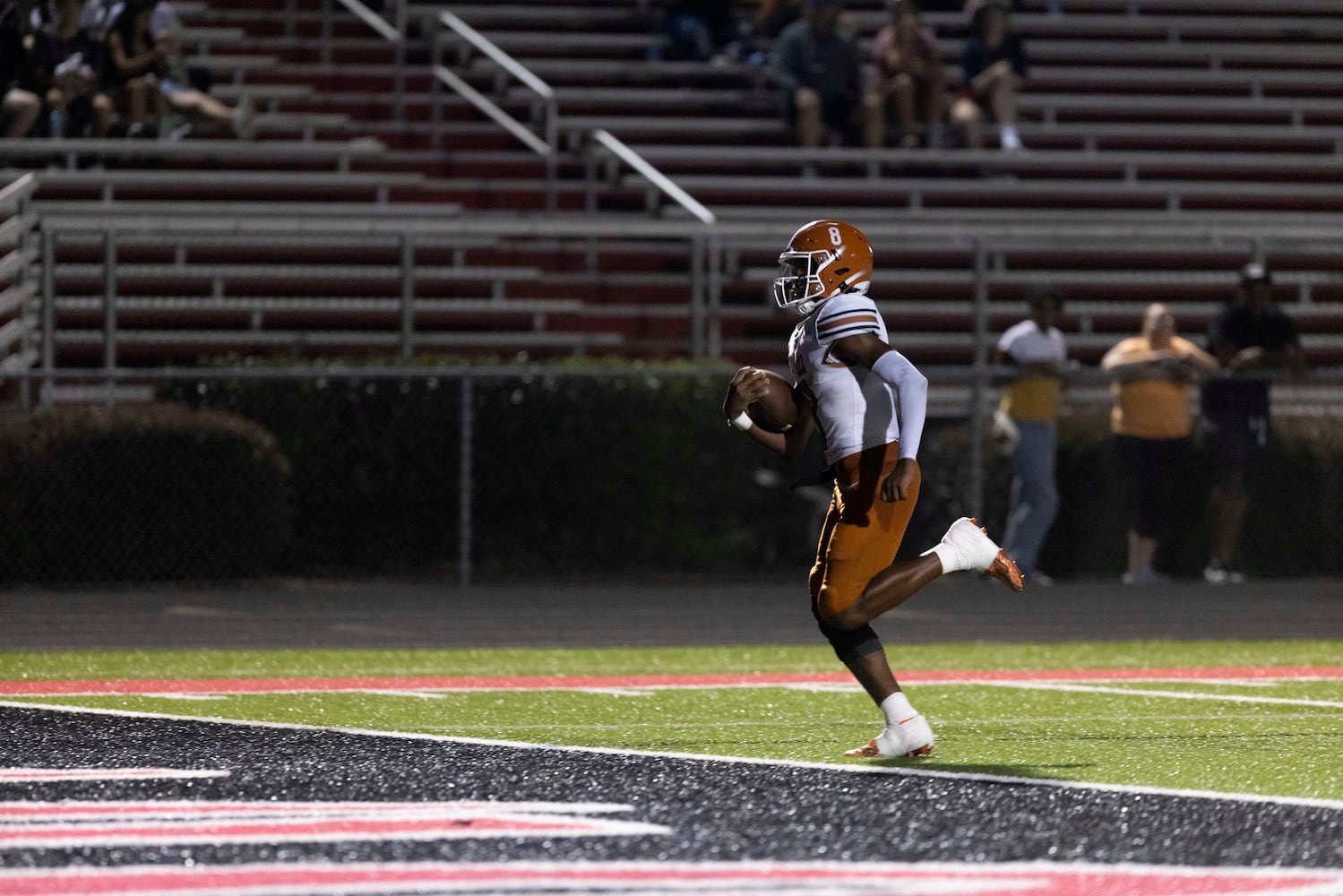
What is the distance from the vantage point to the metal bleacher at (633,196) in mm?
17078

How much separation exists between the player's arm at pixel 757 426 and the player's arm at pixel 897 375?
0.26m

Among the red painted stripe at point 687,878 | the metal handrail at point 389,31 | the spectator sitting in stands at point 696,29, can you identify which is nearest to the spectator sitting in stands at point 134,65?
the metal handrail at point 389,31

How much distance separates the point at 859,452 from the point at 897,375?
0.90 feet

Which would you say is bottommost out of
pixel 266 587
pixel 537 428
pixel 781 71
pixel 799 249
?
pixel 266 587

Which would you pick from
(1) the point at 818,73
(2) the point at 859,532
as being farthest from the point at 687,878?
(1) the point at 818,73

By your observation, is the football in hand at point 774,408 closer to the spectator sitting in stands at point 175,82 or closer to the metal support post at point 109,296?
the metal support post at point 109,296

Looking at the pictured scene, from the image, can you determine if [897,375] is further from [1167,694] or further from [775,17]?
[775,17]

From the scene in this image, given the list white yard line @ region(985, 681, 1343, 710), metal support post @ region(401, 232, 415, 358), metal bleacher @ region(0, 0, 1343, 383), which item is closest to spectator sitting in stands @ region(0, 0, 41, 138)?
metal bleacher @ region(0, 0, 1343, 383)

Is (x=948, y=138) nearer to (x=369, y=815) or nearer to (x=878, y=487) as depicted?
(x=878, y=487)

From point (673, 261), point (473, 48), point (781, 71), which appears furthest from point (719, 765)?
point (473, 48)

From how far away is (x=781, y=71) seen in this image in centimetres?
2056

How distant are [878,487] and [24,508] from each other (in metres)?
8.39

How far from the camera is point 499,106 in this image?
829 inches

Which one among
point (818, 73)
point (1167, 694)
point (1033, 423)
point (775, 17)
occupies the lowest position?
point (1167, 694)
